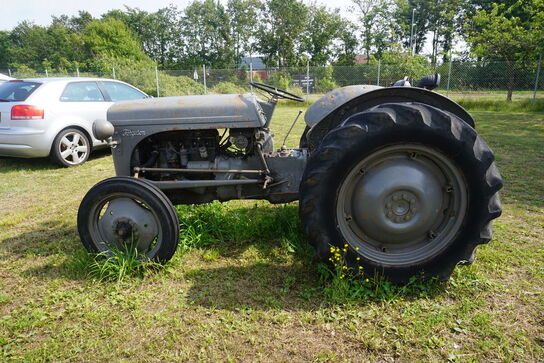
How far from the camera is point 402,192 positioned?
2.46m

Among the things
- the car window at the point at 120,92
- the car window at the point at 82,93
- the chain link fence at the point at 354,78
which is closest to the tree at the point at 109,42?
the chain link fence at the point at 354,78

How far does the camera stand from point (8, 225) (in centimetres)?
404

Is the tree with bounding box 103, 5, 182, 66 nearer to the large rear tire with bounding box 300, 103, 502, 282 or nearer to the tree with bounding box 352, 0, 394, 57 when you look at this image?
the tree with bounding box 352, 0, 394, 57

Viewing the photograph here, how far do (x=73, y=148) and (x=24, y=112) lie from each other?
0.96 meters

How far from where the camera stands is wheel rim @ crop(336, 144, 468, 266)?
2434 millimetres

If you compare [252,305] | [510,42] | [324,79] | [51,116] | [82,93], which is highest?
[510,42]

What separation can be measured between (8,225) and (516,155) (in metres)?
8.15

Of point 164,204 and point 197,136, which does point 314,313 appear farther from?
point 197,136

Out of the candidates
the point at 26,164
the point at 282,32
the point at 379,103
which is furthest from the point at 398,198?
the point at 282,32

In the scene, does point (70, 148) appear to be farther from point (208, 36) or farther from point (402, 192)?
point (208, 36)

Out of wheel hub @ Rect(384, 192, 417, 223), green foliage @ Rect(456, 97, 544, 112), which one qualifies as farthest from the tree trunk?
wheel hub @ Rect(384, 192, 417, 223)

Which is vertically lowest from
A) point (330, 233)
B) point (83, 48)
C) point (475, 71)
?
point (330, 233)

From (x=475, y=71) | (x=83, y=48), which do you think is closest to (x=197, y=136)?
(x=475, y=71)

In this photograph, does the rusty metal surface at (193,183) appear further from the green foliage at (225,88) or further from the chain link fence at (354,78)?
the green foliage at (225,88)
